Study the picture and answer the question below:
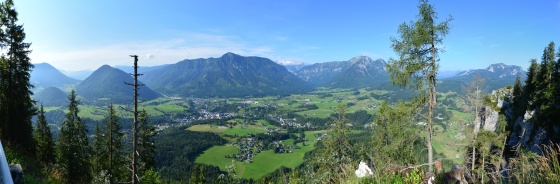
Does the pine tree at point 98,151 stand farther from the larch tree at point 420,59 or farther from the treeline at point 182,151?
the treeline at point 182,151

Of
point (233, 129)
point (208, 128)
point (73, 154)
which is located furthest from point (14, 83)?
point (208, 128)

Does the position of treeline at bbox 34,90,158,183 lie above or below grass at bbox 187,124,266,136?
above

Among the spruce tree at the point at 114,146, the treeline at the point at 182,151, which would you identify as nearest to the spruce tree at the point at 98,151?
the spruce tree at the point at 114,146

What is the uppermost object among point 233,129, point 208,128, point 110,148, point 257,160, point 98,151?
point 110,148

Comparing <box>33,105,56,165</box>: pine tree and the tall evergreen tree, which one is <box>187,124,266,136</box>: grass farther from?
the tall evergreen tree

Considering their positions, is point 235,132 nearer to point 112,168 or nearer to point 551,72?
point 112,168

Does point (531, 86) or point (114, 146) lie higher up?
point (531, 86)

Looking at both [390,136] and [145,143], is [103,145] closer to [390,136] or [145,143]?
[145,143]

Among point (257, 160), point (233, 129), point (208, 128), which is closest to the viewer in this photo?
point (257, 160)

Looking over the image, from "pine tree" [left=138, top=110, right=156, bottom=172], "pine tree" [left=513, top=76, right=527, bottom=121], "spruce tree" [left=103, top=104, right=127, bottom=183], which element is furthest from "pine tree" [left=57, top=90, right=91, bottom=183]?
"pine tree" [left=513, top=76, right=527, bottom=121]
